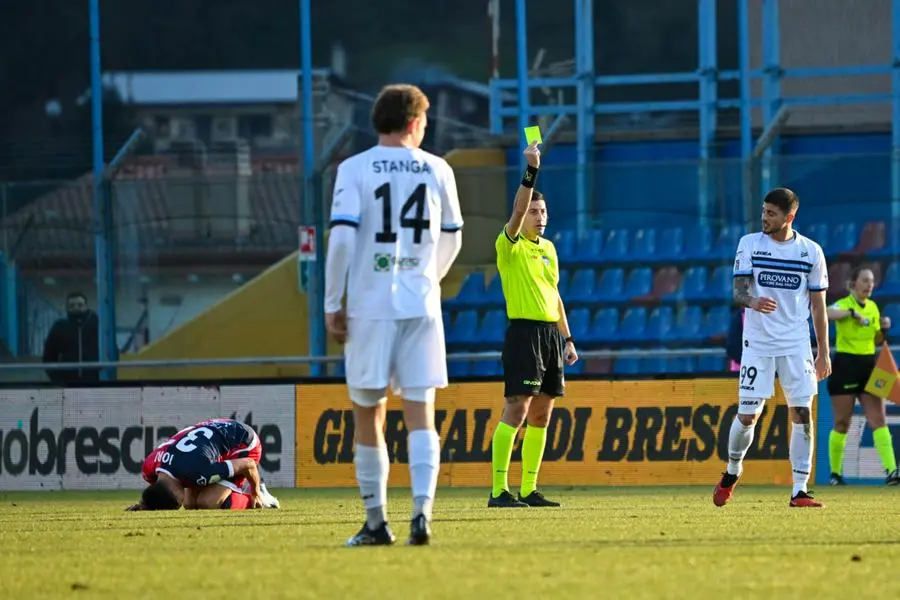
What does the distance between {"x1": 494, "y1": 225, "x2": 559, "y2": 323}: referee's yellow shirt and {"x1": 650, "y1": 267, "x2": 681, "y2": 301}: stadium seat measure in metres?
8.63

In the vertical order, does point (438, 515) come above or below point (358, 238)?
below

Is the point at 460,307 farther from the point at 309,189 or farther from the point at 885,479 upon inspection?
the point at 885,479

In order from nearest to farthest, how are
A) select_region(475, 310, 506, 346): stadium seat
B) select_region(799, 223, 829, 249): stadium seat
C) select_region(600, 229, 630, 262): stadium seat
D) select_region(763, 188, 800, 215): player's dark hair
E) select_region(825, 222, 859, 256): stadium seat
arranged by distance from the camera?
select_region(763, 188, 800, 215): player's dark hair < select_region(825, 222, 859, 256): stadium seat < select_region(799, 223, 829, 249): stadium seat < select_region(475, 310, 506, 346): stadium seat < select_region(600, 229, 630, 262): stadium seat

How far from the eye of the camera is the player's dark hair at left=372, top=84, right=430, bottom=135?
8.08m

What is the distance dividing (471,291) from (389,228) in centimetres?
1403

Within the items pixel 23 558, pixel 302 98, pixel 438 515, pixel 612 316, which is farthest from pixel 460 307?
pixel 23 558

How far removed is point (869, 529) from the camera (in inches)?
372

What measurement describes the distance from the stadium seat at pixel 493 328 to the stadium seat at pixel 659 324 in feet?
5.47

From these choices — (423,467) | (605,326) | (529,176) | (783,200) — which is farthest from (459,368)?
(423,467)

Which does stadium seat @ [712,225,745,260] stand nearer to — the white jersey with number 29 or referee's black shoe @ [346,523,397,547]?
the white jersey with number 29

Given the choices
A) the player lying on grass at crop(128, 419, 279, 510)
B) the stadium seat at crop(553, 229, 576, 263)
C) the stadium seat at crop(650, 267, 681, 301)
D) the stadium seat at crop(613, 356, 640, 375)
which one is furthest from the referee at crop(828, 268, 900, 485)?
the player lying on grass at crop(128, 419, 279, 510)

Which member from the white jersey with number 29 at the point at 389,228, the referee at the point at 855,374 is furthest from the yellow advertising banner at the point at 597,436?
the white jersey with number 29 at the point at 389,228

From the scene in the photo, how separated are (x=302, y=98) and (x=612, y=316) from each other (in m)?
4.79

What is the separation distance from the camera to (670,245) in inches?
839
